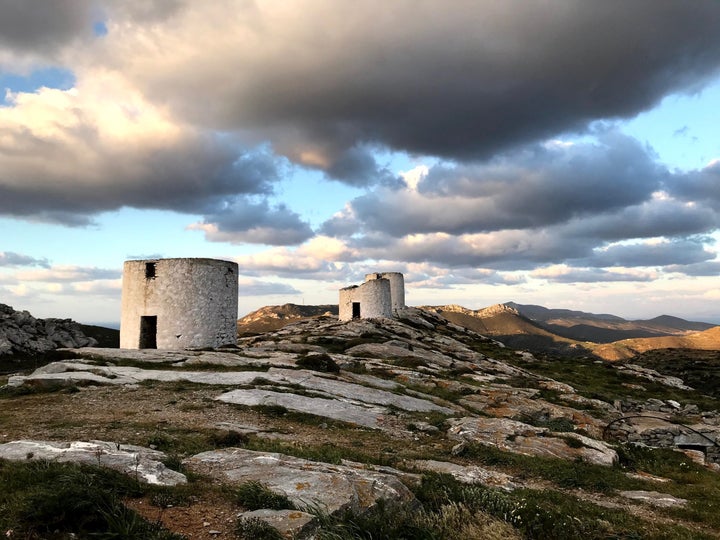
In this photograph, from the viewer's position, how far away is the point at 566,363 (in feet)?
206

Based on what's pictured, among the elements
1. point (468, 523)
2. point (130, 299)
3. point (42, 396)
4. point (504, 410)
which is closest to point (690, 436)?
point (504, 410)

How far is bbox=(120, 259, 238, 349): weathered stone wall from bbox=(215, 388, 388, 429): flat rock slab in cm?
1465

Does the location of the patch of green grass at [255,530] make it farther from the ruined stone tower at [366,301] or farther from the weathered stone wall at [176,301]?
the ruined stone tower at [366,301]

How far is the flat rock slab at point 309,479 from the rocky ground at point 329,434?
4cm

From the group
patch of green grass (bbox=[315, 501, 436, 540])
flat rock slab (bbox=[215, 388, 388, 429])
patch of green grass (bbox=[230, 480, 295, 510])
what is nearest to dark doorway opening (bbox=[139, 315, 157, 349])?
flat rock slab (bbox=[215, 388, 388, 429])

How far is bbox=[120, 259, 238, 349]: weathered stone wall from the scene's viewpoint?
33.8m

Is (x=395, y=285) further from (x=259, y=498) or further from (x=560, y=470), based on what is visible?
(x=259, y=498)

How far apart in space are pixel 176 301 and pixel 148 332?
402cm

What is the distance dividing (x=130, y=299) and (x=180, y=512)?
30.8 m

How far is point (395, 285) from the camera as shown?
79.0 meters

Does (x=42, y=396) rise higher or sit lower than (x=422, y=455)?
higher

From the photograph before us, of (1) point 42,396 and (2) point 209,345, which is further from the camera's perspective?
(2) point 209,345

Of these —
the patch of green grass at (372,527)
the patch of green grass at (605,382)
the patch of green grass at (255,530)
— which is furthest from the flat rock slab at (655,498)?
the patch of green grass at (605,382)

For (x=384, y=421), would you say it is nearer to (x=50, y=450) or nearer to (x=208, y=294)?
(x=50, y=450)
